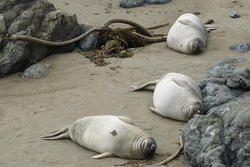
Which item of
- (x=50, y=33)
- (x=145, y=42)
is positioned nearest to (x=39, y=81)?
(x=50, y=33)

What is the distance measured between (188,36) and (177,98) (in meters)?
3.44

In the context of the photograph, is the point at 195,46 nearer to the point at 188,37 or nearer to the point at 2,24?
the point at 188,37

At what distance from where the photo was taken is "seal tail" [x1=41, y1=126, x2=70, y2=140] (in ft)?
18.1

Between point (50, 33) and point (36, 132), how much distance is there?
11.4 ft

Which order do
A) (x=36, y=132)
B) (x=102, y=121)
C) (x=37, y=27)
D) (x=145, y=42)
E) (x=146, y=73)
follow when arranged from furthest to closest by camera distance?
(x=145, y=42) < (x=37, y=27) < (x=146, y=73) < (x=36, y=132) < (x=102, y=121)

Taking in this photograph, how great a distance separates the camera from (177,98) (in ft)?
19.6

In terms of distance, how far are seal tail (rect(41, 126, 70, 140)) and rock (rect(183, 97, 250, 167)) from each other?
1.64m

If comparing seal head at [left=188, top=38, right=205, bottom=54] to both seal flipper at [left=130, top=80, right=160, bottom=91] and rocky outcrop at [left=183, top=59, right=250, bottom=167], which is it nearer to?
seal flipper at [left=130, top=80, right=160, bottom=91]

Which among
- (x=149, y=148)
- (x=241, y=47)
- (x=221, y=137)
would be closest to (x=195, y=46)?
(x=241, y=47)

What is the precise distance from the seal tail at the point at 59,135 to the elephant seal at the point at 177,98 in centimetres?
127

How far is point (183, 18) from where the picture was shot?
971cm

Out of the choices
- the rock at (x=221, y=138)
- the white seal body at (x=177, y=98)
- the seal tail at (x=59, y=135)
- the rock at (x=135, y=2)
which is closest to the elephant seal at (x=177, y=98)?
the white seal body at (x=177, y=98)

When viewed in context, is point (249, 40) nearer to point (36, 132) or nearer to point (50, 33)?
point (50, 33)

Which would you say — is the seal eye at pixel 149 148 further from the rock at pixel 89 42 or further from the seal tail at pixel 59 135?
the rock at pixel 89 42
